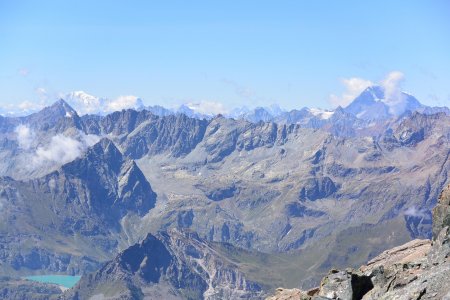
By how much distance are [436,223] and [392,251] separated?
909 inches

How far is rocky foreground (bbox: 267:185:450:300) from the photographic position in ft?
159

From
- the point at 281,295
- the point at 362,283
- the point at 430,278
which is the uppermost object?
the point at 430,278

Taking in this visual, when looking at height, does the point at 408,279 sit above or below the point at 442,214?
below

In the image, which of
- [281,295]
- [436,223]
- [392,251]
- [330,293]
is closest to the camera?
[330,293]

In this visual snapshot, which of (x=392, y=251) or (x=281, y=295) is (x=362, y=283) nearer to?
(x=281, y=295)

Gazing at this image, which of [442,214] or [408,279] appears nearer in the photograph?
[408,279]

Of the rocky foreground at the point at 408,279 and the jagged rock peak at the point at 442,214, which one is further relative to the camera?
the jagged rock peak at the point at 442,214

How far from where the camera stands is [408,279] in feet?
177

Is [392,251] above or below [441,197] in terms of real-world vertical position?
below

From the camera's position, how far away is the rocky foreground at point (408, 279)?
48500 millimetres

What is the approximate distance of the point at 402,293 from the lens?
167ft

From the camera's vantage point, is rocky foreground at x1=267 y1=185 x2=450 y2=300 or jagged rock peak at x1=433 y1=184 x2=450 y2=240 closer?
rocky foreground at x1=267 y1=185 x2=450 y2=300

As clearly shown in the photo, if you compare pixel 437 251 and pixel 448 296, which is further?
pixel 437 251

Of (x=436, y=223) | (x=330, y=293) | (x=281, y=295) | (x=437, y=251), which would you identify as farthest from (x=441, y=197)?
(x=281, y=295)
